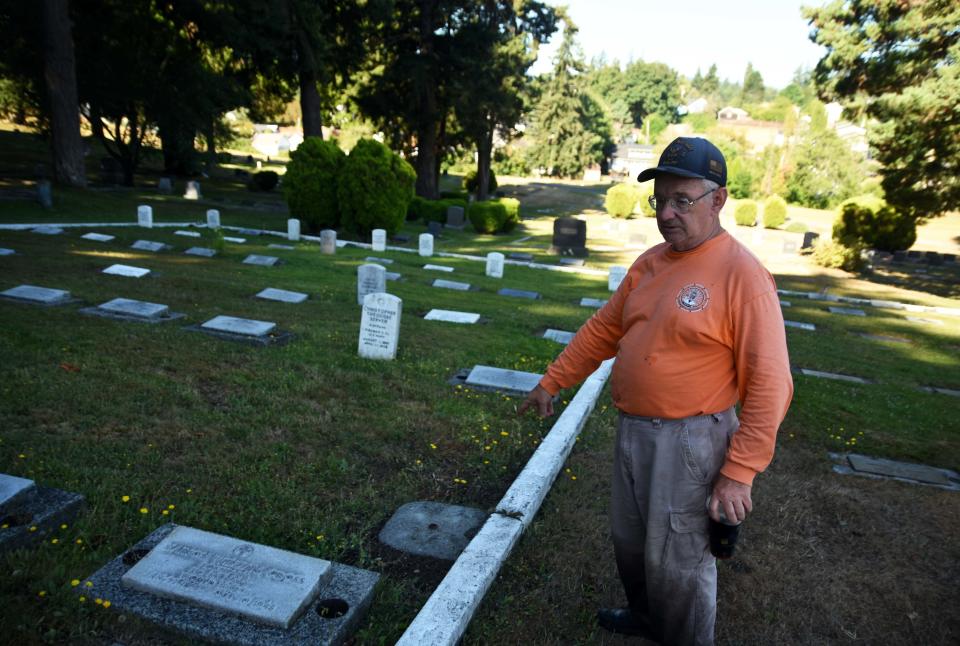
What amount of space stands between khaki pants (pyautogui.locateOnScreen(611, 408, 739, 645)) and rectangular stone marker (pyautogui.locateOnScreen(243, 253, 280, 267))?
11.2 meters

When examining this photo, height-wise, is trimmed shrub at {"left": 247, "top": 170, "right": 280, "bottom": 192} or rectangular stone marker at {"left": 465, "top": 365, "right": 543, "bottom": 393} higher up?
trimmed shrub at {"left": 247, "top": 170, "right": 280, "bottom": 192}

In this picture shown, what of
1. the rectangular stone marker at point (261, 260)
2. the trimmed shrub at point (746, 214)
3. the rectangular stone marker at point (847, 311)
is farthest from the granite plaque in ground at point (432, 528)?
the trimmed shrub at point (746, 214)

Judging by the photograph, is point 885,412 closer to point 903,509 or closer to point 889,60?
point 903,509

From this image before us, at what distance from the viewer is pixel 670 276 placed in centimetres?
243

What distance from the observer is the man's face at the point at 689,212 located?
2314mm

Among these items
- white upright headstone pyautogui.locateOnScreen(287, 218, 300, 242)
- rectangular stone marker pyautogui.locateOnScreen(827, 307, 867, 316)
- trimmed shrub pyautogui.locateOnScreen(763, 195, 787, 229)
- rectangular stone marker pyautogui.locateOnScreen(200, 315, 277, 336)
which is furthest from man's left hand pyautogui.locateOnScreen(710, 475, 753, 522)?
trimmed shrub pyautogui.locateOnScreen(763, 195, 787, 229)

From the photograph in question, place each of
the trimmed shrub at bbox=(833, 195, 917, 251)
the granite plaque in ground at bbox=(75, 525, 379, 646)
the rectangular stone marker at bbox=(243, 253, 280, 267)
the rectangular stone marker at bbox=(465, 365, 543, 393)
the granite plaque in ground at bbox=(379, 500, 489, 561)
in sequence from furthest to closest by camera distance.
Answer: the trimmed shrub at bbox=(833, 195, 917, 251), the rectangular stone marker at bbox=(243, 253, 280, 267), the rectangular stone marker at bbox=(465, 365, 543, 393), the granite plaque in ground at bbox=(379, 500, 489, 561), the granite plaque in ground at bbox=(75, 525, 379, 646)

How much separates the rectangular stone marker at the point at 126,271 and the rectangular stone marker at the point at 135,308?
7.34 ft

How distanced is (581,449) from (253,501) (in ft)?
8.28

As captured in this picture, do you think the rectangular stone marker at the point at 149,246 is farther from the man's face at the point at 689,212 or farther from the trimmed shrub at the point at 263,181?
the trimmed shrub at the point at 263,181

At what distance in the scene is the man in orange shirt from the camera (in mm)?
2213

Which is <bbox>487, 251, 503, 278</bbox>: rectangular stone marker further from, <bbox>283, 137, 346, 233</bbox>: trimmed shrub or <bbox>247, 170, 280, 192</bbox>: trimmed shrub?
<bbox>247, 170, 280, 192</bbox>: trimmed shrub

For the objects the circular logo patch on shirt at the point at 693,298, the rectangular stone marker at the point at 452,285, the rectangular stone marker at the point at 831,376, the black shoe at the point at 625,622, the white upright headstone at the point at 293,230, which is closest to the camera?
the circular logo patch on shirt at the point at 693,298

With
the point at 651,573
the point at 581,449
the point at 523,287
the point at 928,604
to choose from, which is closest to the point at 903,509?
the point at 928,604
